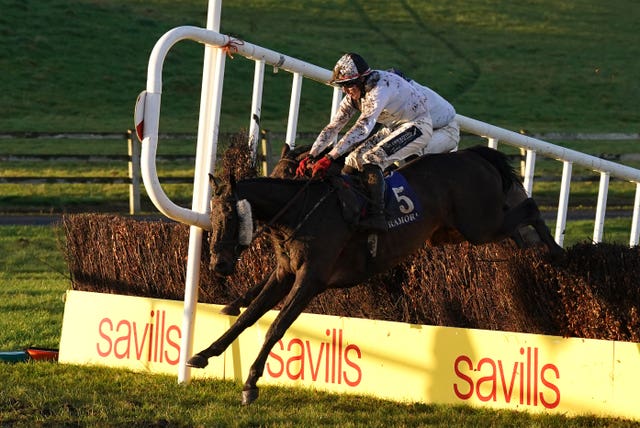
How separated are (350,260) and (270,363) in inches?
44.3

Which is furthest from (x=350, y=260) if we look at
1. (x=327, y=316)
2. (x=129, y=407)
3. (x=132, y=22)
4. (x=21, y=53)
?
(x=132, y=22)

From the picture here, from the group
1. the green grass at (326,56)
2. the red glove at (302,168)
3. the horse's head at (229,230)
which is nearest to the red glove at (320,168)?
the red glove at (302,168)

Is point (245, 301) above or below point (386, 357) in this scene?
above

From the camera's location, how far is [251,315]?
7.01 meters

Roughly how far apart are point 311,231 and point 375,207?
46 centimetres

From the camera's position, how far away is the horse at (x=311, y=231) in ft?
22.0

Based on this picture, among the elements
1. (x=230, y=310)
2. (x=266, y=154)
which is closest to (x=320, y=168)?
(x=230, y=310)

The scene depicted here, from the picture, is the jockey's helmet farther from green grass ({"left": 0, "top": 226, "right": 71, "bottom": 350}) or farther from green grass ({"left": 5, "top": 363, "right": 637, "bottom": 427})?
green grass ({"left": 0, "top": 226, "right": 71, "bottom": 350})

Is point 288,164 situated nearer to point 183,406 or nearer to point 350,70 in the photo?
point 350,70

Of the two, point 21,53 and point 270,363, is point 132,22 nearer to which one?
point 21,53

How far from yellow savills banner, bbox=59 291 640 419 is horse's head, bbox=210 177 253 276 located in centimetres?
127

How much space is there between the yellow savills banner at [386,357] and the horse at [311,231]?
1.73 feet

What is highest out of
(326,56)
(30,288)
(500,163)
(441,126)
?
(326,56)

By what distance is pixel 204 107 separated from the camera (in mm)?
7703
